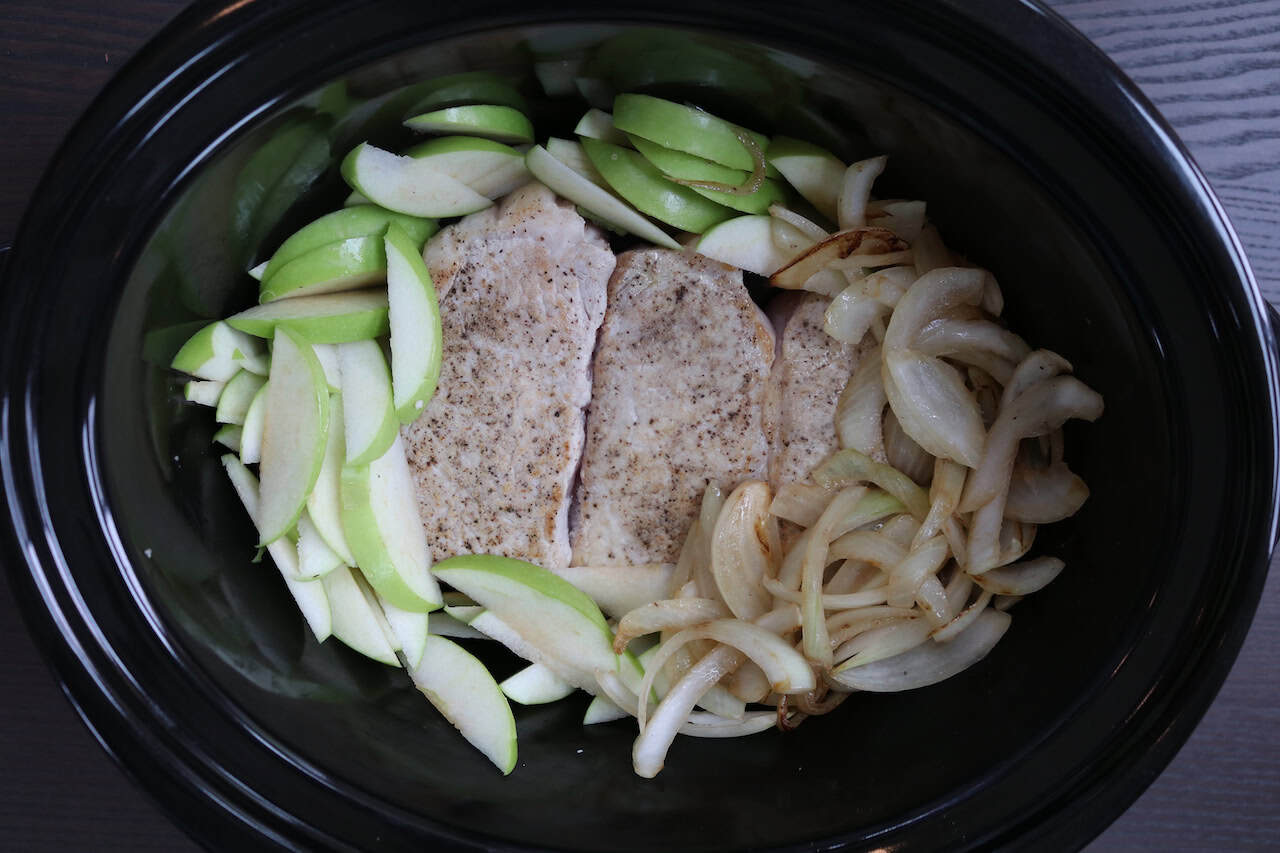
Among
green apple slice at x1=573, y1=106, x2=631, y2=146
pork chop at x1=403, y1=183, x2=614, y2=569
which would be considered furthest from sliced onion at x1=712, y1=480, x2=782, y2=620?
green apple slice at x1=573, y1=106, x2=631, y2=146

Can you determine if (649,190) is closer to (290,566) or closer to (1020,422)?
(1020,422)

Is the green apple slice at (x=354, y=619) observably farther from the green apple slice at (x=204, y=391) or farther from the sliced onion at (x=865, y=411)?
the sliced onion at (x=865, y=411)

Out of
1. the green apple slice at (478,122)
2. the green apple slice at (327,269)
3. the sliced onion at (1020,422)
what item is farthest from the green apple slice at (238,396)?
the sliced onion at (1020,422)

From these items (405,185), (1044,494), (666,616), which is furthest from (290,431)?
(1044,494)

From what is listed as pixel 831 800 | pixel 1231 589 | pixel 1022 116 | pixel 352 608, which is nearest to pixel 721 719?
pixel 831 800

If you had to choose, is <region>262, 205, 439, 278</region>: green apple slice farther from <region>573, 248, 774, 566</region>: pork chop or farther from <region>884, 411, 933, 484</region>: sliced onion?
<region>884, 411, 933, 484</region>: sliced onion

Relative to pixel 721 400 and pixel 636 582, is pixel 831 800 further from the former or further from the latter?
pixel 721 400

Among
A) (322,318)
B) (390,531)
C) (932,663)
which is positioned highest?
(322,318)
